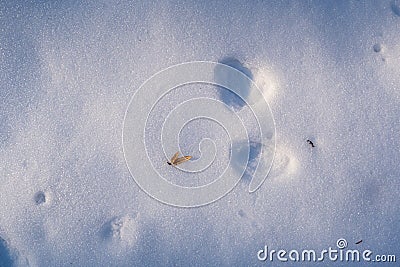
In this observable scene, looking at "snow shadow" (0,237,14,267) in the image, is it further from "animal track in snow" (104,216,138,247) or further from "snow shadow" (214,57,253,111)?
"snow shadow" (214,57,253,111)

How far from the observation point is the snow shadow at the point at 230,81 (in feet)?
10.7

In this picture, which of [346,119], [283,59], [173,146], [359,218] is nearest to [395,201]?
[359,218]

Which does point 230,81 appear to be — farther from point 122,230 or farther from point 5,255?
point 5,255

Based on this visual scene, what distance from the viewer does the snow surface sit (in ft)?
10.5

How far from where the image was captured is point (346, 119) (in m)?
3.27

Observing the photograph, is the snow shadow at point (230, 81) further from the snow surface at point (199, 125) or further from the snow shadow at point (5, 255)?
the snow shadow at point (5, 255)

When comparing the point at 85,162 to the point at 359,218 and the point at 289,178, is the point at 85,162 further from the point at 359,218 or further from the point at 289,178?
the point at 359,218

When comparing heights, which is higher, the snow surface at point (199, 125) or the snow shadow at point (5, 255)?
the snow surface at point (199, 125)

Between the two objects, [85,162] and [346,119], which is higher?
[346,119]

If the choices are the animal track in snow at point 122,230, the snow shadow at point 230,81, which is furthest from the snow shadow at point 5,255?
the snow shadow at point 230,81

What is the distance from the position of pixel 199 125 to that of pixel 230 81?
416 millimetres

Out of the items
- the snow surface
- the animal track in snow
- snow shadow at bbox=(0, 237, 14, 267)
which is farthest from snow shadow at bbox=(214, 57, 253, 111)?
snow shadow at bbox=(0, 237, 14, 267)

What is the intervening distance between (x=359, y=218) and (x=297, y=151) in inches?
27.7

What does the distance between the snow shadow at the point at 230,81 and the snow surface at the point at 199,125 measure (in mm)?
17
